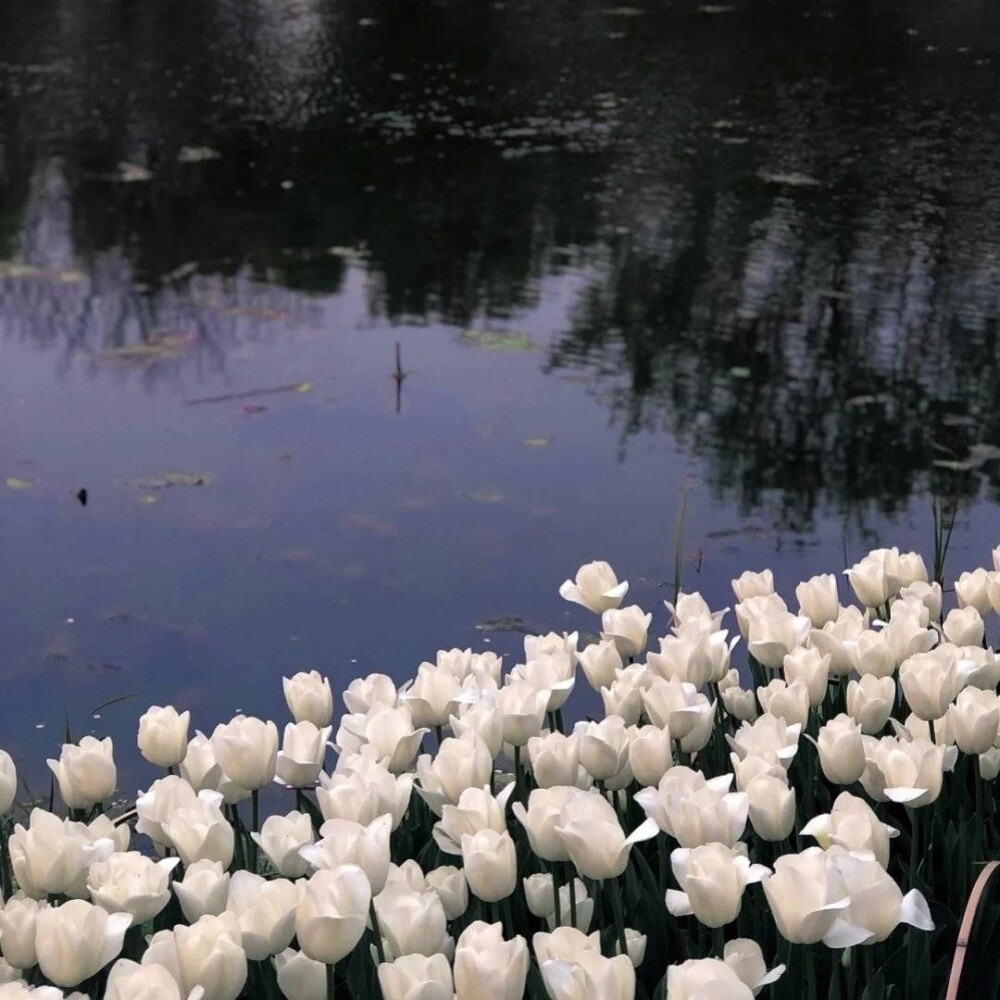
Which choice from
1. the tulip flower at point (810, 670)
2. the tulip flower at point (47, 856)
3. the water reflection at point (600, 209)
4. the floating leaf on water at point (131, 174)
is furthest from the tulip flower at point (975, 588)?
the floating leaf on water at point (131, 174)

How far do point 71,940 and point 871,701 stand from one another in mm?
978

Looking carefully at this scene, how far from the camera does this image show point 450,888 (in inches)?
63.6

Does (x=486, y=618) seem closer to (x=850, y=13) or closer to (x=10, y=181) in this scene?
(x=10, y=181)

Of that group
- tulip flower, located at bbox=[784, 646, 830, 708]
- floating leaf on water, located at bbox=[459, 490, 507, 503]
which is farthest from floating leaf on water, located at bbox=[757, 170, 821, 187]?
tulip flower, located at bbox=[784, 646, 830, 708]

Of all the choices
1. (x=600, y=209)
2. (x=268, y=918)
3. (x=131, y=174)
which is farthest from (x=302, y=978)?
(x=131, y=174)

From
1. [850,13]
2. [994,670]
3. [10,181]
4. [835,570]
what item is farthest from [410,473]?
[850,13]

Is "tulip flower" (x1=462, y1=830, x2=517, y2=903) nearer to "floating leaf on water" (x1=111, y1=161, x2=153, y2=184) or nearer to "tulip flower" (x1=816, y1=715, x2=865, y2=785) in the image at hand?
"tulip flower" (x1=816, y1=715, x2=865, y2=785)

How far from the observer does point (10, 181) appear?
25.9 ft

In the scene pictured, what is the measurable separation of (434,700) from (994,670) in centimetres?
72

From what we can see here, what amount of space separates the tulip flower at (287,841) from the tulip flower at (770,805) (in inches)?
18.1

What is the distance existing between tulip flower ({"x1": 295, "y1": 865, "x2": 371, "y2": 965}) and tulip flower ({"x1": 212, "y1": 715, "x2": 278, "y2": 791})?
1.26 feet

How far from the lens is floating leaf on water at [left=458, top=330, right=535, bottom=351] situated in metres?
5.59

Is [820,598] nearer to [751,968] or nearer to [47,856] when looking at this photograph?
[751,968]

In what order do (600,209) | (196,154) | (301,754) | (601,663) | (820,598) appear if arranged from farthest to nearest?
1. (196,154)
2. (600,209)
3. (820,598)
4. (601,663)
5. (301,754)
